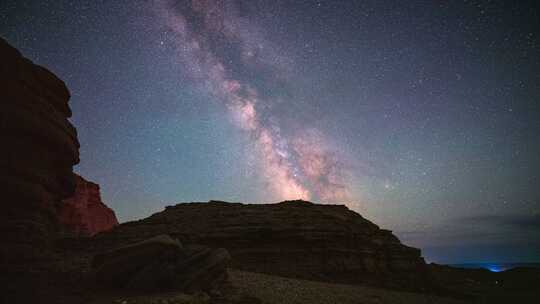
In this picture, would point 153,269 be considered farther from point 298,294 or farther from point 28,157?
point 28,157

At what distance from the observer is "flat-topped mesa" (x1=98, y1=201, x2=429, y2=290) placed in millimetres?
28469

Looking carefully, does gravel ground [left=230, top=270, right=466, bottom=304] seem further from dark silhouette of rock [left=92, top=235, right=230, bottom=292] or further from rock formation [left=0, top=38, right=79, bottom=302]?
rock formation [left=0, top=38, right=79, bottom=302]

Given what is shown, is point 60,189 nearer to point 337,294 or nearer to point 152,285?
point 152,285

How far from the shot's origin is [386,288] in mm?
27438

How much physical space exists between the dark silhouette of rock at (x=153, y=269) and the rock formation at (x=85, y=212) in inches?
2119

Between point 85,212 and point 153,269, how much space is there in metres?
68.7

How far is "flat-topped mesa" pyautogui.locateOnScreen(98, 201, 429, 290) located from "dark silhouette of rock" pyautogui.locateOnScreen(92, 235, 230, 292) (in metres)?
13.2

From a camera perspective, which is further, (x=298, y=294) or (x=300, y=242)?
(x=300, y=242)

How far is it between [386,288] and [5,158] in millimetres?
37896

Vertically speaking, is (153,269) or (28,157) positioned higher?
(28,157)

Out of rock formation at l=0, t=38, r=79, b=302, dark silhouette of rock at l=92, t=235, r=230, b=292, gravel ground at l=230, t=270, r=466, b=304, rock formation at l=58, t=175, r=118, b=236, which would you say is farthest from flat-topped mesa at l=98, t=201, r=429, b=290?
rock formation at l=58, t=175, r=118, b=236

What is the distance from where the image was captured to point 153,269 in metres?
14.3

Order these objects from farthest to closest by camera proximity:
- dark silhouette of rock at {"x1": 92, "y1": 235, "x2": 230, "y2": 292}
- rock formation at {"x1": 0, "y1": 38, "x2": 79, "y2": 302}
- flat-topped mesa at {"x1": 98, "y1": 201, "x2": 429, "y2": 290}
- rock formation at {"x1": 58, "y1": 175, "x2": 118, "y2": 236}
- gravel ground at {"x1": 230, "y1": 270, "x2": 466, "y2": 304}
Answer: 1. rock formation at {"x1": 58, "y1": 175, "x2": 118, "y2": 236}
2. flat-topped mesa at {"x1": 98, "y1": 201, "x2": 429, "y2": 290}
3. rock formation at {"x1": 0, "y1": 38, "x2": 79, "y2": 302}
4. gravel ground at {"x1": 230, "y1": 270, "x2": 466, "y2": 304}
5. dark silhouette of rock at {"x1": 92, "y1": 235, "x2": 230, "y2": 292}

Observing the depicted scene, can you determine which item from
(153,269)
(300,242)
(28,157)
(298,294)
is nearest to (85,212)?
(28,157)
